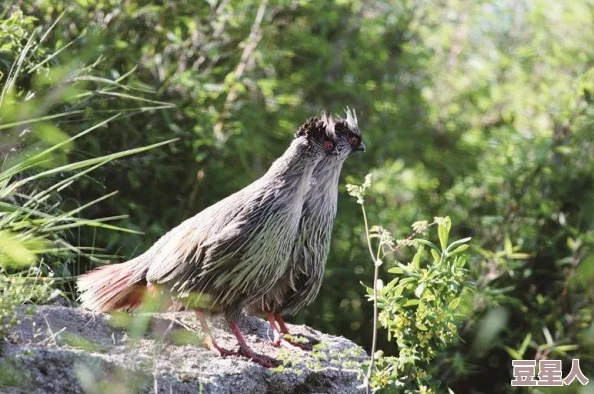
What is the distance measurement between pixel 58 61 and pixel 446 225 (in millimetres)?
2753

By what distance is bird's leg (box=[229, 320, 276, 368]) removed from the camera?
478 centimetres

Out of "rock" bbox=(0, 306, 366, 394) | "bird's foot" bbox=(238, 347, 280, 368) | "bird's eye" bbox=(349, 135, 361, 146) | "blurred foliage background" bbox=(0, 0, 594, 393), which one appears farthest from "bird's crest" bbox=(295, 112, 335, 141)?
"blurred foliage background" bbox=(0, 0, 594, 393)

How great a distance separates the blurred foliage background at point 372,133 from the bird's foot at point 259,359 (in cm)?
146

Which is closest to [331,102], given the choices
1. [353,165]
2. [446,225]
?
[353,165]

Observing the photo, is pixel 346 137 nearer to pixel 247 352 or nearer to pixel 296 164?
pixel 296 164

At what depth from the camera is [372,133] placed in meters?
8.86

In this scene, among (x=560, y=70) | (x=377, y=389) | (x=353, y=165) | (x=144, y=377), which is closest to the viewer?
(x=144, y=377)

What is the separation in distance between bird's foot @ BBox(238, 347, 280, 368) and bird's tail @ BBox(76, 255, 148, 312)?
61cm

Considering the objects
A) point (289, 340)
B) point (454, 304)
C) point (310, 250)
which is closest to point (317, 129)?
point (310, 250)

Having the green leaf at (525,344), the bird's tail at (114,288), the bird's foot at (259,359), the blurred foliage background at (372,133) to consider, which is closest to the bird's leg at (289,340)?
the bird's foot at (259,359)

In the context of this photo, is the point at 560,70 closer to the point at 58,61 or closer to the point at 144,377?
the point at 58,61

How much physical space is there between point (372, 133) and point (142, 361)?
4866 mm

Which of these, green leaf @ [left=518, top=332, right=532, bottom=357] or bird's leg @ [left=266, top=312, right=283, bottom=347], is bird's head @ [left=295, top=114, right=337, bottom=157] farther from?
green leaf @ [left=518, top=332, right=532, bottom=357]

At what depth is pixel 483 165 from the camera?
364 inches
